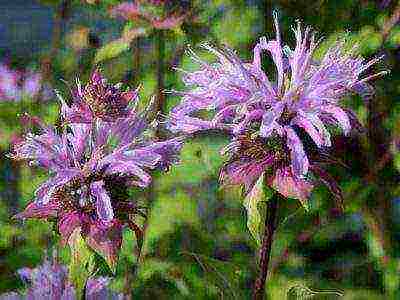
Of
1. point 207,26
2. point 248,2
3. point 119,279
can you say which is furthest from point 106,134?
point 248,2

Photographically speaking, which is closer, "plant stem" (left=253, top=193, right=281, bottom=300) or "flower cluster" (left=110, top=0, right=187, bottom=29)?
"plant stem" (left=253, top=193, right=281, bottom=300)

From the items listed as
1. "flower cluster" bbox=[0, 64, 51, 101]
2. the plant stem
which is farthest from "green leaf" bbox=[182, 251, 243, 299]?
"flower cluster" bbox=[0, 64, 51, 101]

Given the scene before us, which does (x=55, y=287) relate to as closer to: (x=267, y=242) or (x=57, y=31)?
(x=267, y=242)

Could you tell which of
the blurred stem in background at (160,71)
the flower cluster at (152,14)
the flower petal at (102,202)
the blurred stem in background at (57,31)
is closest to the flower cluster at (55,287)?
the flower petal at (102,202)

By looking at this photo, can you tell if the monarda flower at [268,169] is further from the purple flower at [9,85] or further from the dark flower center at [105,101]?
the purple flower at [9,85]

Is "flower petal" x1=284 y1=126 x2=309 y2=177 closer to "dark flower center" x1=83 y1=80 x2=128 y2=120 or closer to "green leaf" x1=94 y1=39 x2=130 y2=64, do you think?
"dark flower center" x1=83 y1=80 x2=128 y2=120

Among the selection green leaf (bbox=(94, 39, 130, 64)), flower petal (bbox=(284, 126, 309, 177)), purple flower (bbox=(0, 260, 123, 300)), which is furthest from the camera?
green leaf (bbox=(94, 39, 130, 64))
